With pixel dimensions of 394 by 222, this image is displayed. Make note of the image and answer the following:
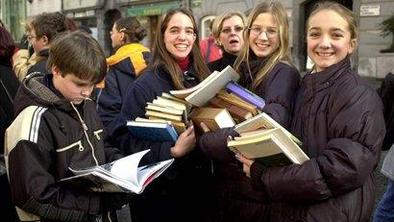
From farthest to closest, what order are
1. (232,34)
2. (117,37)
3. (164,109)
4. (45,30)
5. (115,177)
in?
(117,37) → (232,34) → (45,30) → (164,109) → (115,177)

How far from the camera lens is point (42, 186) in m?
2.01

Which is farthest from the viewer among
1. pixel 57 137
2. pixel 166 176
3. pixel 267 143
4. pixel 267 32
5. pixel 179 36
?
pixel 179 36

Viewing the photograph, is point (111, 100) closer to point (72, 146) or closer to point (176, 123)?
point (176, 123)

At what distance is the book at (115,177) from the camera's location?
1980 mm

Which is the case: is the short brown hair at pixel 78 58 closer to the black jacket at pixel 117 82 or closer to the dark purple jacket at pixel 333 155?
the dark purple jacket at pixel 333 155

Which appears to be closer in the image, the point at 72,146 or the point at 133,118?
the point at 72,146

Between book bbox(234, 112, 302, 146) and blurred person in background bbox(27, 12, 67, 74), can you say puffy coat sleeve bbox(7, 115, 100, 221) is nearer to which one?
book bbox(234, 112, 302, 146)

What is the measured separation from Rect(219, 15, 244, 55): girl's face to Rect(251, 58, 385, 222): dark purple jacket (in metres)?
1.80

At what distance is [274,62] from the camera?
8.39 feet

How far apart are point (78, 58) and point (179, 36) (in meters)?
0.91

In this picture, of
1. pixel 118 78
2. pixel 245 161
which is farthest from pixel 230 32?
pixel 245 161

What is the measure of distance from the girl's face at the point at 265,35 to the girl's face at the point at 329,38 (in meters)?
0.46

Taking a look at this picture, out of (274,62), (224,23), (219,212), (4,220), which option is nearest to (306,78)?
→ (274,62)

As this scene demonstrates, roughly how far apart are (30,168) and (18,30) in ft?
96.1
